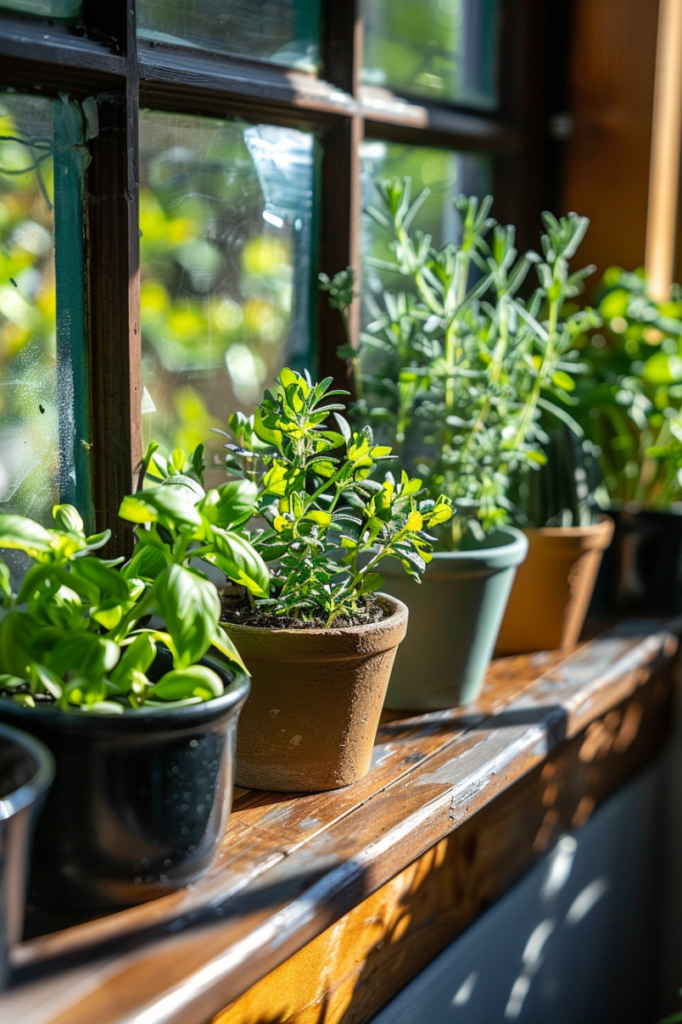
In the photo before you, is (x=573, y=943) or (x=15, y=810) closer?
(x=15, y=810)

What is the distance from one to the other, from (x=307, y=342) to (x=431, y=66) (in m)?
0.49

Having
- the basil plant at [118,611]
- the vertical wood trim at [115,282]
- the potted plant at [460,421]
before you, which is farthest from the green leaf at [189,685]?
the potted plant at [460,421]

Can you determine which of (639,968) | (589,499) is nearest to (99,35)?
(589,499)

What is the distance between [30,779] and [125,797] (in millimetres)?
79

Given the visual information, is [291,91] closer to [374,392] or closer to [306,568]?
[374,392]

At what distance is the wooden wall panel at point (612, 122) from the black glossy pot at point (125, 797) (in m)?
1.20

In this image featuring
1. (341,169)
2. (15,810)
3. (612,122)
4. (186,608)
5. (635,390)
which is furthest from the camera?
(612,122)

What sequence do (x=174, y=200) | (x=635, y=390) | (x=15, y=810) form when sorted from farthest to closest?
(x=635, y=390), (x=174, y=200), (x=15, y=810)

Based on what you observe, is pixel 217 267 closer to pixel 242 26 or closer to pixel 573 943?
pixel 242 26

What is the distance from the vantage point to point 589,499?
1314 millimetres

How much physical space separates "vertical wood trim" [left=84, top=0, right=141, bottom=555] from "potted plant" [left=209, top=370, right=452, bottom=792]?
112 mm

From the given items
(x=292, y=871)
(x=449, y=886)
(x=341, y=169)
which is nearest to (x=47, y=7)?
(x=341, y=169)

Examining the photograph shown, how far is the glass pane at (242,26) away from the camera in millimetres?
927

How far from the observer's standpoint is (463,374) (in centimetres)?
105
